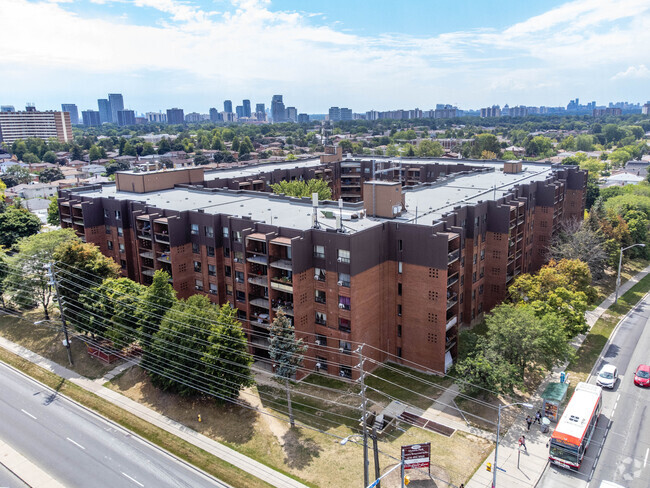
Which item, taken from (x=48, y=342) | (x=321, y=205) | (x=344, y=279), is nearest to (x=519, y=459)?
(x=344, y=279)

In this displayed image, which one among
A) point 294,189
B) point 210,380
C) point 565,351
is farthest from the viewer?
point 294,189

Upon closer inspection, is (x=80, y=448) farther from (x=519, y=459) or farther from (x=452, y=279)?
(x=452, y=279)

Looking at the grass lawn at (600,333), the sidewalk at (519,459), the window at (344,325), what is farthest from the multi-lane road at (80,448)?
the grass lawn at (600,333)

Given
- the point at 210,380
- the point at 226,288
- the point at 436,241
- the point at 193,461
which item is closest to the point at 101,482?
the point at 193,461

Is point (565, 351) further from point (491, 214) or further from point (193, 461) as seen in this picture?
point (193, 461)

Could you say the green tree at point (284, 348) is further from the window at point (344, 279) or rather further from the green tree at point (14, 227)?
the green tree at point (14, 227)

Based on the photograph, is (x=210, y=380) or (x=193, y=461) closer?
(x=193, y=461)
